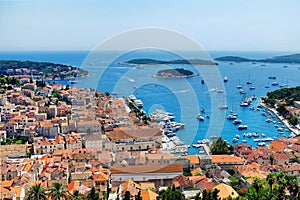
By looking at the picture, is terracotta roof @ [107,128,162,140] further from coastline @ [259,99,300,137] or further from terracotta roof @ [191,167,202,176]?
coastline @ [259,99,300,137]

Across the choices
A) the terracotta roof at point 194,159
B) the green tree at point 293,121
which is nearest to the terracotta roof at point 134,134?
the terracotta roof at point 194,159

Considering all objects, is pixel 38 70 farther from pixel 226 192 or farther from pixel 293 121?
pixel 226 192

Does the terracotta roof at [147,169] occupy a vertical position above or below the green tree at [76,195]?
above

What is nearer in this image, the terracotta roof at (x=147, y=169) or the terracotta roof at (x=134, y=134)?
the terracotta roof at (x=147, y=169)

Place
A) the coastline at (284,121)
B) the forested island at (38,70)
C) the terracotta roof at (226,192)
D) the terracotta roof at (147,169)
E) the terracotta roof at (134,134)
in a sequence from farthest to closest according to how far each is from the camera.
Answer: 1. the forested island at (38,70)
2. the coastline at (284,121)
3. the terracotta roof at (134,134)
4. the terracotta roof at (147,169)
5. the terracotta roof at (226,192)

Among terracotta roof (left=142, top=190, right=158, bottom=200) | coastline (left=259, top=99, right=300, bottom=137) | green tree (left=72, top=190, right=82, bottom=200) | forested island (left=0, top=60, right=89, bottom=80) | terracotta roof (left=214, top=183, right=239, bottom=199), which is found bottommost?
coastline (left=259, top=99, right=300, bottom=137)

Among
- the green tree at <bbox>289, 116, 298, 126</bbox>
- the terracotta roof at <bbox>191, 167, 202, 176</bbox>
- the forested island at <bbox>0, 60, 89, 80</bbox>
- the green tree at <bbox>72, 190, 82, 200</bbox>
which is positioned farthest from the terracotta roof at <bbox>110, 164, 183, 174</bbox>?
the forested island at <bbox>0, 60, 89, 80</bbox>

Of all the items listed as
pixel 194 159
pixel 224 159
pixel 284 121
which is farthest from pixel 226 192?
pixel 284 121

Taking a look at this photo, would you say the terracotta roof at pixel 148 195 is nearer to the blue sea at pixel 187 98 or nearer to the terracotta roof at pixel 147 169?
the terracotta roof at pixel 147 169

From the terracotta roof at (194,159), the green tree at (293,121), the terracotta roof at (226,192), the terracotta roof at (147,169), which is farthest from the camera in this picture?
the green tree at (293,121)

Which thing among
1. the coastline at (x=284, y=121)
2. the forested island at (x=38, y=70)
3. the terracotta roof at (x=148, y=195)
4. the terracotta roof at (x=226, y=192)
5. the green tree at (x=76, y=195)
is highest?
the forested island at (x=38, y=70)

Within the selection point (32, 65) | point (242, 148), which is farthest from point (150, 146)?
point (32, 65)
